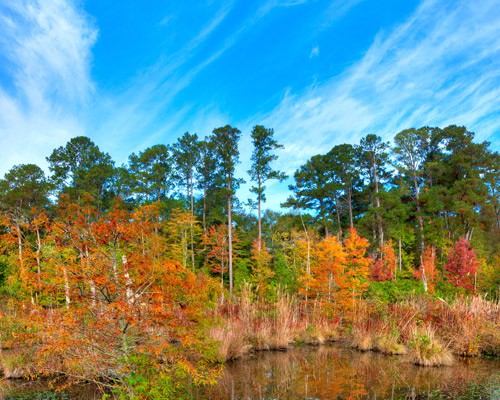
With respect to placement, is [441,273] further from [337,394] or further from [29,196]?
[29,196]

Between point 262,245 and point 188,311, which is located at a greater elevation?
point 262,245

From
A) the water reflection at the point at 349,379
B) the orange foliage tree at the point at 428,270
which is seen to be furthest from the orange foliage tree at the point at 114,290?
the orange foliage tree at the point at 428,270

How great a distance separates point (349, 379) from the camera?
8.74m

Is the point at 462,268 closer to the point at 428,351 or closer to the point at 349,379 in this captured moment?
the point at 428,351

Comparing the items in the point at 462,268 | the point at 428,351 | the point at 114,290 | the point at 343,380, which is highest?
the point at 114,290

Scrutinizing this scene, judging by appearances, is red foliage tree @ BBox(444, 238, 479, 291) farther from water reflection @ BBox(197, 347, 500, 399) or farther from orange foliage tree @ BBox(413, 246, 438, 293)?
water reflection @ BBox(197, 347, 500, 399)

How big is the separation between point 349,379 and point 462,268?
17.2 metres

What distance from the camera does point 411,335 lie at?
1121cm

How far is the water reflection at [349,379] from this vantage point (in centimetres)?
761

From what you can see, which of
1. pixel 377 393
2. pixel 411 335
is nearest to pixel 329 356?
pixel 411 335

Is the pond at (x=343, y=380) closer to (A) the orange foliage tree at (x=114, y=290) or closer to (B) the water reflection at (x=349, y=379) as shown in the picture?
(B) the water reflection at (x=349, y=379)

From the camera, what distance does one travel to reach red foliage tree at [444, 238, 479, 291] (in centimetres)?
2144

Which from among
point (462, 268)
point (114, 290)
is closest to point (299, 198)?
point (462, 268)

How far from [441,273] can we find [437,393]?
2477cm
